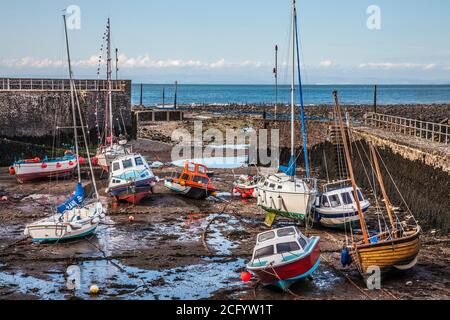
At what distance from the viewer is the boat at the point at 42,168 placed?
3853 cm

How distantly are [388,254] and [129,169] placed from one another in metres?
16.4

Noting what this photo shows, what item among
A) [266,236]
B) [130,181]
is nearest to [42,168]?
[130,181]

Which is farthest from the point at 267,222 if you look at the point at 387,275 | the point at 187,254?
the point at 387,275

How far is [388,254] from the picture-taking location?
70.4 ft

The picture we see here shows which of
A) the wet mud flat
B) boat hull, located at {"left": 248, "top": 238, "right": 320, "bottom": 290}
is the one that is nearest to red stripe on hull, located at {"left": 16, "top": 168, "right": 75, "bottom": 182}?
the wet mud flat

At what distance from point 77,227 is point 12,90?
27.7 m

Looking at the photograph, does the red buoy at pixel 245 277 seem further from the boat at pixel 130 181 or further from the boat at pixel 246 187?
the boat at pixel 246 187

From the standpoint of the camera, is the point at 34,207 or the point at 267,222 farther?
the point at 34,207

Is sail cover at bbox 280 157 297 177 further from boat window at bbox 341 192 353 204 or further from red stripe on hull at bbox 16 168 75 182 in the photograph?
red stripe on hull at bbox 16 168 75 182

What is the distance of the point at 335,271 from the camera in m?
22.9

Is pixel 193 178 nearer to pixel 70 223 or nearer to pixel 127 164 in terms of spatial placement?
pixel 127 164

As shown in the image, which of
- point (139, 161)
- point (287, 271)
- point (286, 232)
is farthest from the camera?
point (139, 161)

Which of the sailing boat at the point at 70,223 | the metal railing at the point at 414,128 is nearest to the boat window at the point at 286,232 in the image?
the sailing boat at the point at 70,223
